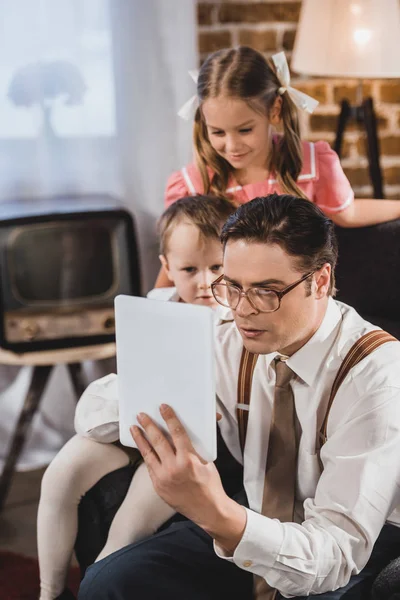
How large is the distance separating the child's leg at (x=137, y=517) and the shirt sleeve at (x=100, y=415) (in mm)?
115

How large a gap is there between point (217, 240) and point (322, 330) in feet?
1.72

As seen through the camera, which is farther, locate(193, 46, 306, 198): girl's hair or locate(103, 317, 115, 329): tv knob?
locate(103, 317, 115, 329): tv knob

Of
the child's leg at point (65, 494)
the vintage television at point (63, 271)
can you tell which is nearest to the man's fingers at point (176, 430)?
the child's leg at point (65, 494)

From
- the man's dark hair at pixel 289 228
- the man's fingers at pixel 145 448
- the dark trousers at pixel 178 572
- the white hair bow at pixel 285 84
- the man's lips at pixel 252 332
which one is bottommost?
the dark trousers at pixel 178 572

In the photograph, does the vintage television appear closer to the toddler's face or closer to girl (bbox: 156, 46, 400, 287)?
girl (bbox: 156, 46, 400, 287)

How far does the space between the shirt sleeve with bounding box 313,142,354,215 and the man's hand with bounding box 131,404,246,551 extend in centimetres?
99

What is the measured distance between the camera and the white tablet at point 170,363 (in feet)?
3.89

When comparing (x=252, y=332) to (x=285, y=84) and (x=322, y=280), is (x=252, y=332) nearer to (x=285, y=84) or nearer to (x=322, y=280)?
(x=322, y=280)

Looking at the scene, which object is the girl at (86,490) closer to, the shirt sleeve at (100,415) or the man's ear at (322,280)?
the shirt sleeve at (100,415)

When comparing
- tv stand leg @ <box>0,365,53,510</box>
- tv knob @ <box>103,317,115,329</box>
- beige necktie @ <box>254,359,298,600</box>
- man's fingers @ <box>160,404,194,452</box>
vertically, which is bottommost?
tv stand leg @ <box>0,365,53,510</box>

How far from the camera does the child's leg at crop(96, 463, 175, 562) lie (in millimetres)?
1560

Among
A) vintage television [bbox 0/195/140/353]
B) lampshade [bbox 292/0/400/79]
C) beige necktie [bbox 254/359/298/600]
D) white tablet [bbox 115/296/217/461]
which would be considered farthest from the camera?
vintage television [bbox 0/195/140/353]

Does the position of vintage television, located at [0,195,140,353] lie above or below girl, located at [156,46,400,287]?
below

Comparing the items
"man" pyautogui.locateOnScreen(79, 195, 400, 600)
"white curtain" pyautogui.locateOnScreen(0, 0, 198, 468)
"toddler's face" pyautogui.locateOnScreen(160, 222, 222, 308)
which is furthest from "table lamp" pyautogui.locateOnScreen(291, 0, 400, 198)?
"man" pyautogui.locateOnScreen(79, 195, 400, 600)
